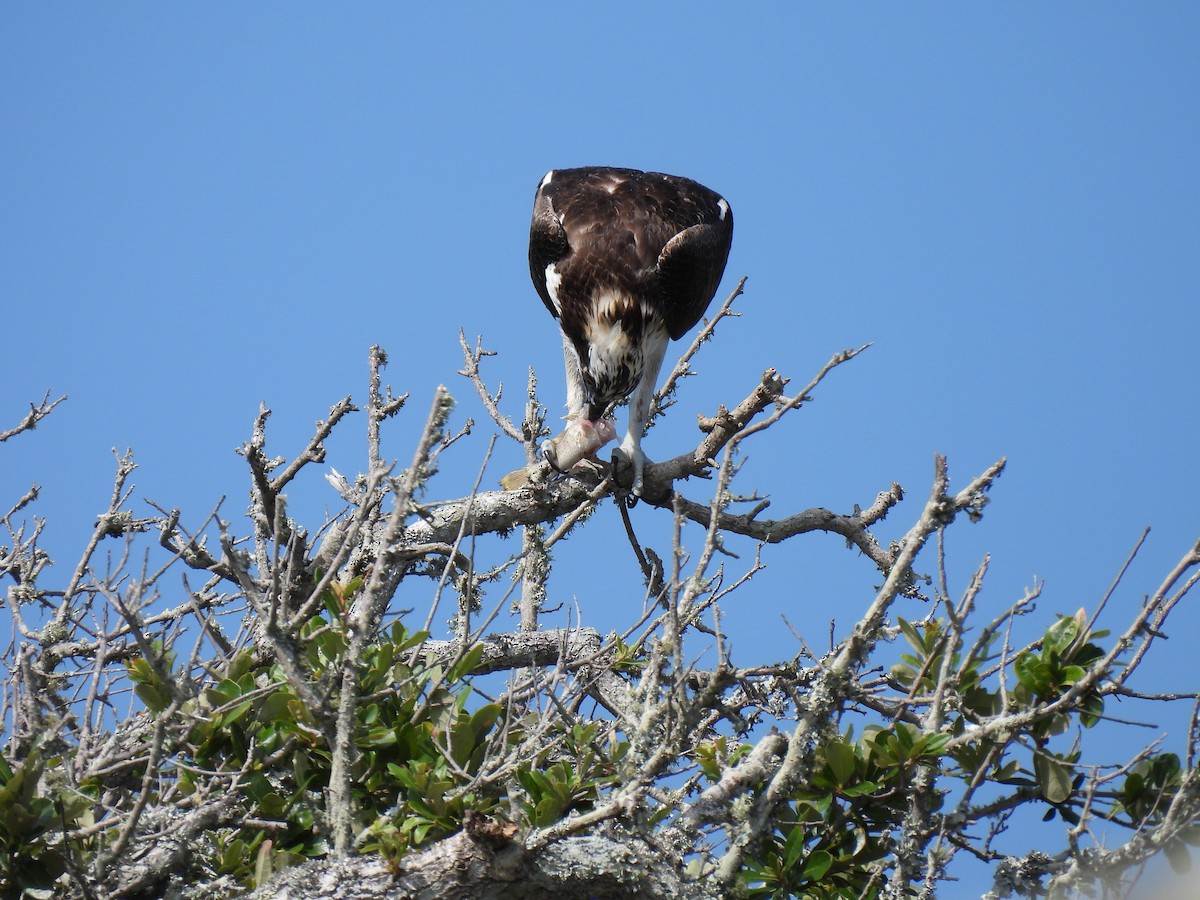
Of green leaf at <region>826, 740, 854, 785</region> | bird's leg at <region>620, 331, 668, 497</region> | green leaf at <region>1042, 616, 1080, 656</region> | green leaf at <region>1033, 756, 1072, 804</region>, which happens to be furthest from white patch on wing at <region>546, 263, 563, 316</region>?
green leaf at <region>1033, 756, 1072, 804</region>

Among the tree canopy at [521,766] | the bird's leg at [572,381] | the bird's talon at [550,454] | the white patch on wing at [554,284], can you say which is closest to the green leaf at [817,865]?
the tree canopy at [521,766]

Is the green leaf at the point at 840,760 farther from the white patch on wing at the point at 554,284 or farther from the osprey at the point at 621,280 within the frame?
the white patch on wing at the point at 554,284

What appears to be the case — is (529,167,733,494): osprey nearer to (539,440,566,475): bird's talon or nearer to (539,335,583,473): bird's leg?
(539,335,583,473): bird's leg

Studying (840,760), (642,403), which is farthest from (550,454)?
(840,760)

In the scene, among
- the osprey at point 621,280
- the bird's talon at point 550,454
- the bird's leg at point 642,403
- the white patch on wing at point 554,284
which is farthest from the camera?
the white patch on wing at point 554,284

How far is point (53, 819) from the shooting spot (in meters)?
2.87

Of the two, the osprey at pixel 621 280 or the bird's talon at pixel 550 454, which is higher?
the osprey at pixel 621 280

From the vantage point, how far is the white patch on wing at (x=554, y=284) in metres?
6.20

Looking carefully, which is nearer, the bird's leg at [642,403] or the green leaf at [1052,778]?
the green leaf at [1052,778]

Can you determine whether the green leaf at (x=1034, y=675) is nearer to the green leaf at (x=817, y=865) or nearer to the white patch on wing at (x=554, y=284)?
the green leaf at (x=817, y=865)

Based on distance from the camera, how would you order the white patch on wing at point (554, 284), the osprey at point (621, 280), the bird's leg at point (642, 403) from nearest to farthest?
1. the bird's leg at point (642, 403)
2. the osprey at point (621, 280)
3. the white patch on wing at point (554, 284)

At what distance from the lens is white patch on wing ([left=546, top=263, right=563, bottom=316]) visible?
6.20 m

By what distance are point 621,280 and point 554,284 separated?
1.41 feet

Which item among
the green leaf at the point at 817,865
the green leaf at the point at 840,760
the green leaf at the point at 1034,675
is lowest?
the green leaf at the point at 817,865
